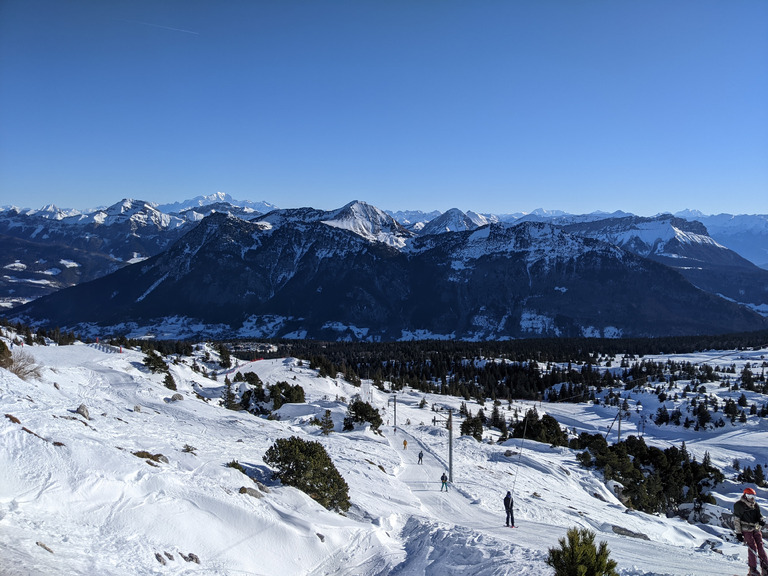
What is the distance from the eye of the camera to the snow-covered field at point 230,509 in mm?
14633

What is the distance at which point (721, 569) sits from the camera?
17.5 m

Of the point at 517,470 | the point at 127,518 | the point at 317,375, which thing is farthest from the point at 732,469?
the point at 127,518

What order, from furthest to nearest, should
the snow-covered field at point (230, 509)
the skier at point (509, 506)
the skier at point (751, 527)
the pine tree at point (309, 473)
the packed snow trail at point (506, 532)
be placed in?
the skier at point (509, 506) → the pine tree at point (309, 473) → the packed snow trail at point (506, 532) → the snow-covered field at point (230, 509) → the skier at point (751, 527)

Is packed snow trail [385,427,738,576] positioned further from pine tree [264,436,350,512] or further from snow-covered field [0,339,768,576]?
pine tree [264,436,350,512]

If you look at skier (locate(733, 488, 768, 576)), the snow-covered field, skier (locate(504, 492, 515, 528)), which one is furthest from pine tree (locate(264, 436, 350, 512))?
skier (locate(733, 488, 768, 576))

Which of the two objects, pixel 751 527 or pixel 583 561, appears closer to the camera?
pixel 751 527

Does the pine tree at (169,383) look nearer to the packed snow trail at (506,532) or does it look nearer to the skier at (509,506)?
the packed snow trail at (506,532)

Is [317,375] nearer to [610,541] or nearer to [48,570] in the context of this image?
[610,541]

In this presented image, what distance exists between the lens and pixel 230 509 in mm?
18797

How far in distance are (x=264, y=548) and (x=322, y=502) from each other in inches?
253

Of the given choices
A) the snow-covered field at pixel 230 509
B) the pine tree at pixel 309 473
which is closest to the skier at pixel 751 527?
the snow-covered field at pixel 230 509

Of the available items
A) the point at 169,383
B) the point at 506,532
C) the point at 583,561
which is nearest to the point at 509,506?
the point at 506,532

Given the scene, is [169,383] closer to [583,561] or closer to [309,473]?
[309,473]

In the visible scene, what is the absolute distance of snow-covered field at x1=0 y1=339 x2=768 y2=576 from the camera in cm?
1463
